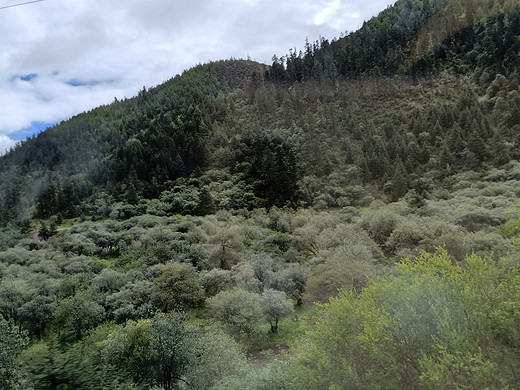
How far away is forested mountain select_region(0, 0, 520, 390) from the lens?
13.6 metres

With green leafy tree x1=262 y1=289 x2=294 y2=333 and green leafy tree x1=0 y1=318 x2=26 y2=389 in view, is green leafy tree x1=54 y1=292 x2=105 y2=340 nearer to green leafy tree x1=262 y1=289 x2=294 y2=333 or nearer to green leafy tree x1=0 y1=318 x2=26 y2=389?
green leafy tree x1=262 y1=289 x2=294 y2=333

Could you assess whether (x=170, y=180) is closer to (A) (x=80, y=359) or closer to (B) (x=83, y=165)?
(B) (x=83, y=165)

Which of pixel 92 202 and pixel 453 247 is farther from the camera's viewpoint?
pixel 92 202

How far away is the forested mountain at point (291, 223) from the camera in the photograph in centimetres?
1362

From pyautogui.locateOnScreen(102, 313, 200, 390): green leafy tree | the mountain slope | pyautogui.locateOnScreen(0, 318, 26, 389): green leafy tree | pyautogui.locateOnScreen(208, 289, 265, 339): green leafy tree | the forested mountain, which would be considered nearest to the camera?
pyautogui.locateOnScreen(0, 318, 26, 389): green leafy tree

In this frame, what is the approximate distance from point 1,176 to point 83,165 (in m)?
33.6

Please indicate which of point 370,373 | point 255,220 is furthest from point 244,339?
point 255,220

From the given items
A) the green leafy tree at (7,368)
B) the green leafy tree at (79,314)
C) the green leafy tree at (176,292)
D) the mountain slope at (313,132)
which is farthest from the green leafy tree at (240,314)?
the mountain slope at (313,132)

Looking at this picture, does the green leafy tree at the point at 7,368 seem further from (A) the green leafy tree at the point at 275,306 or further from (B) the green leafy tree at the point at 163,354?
(A) the green leafy tree at the point at 275,306

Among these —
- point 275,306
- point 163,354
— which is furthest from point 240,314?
point 163,354

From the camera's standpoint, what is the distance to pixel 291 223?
71812mm

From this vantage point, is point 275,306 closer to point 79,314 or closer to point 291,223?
point 79,314

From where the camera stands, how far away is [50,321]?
131ft

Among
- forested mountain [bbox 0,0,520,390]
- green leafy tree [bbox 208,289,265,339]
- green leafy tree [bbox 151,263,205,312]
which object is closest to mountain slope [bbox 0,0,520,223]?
forested mountain [bbox 0,0,520,390]
